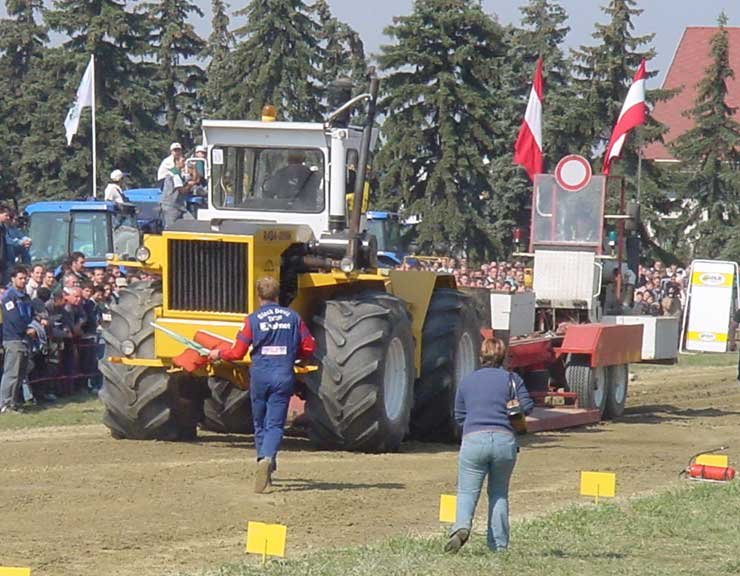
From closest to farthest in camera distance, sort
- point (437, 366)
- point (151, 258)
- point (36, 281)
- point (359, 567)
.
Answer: point (359, 567) → point (151, 258) → point (437, 366) → point (36, 281)

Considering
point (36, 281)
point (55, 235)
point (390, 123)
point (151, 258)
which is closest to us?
point (151, 258)

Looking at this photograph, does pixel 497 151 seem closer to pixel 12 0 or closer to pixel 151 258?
pixel 12 0

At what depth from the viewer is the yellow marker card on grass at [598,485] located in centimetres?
1265

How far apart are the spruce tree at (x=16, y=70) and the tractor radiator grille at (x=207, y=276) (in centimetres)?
3244

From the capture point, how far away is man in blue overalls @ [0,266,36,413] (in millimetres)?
19375

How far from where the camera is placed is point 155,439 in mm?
15305

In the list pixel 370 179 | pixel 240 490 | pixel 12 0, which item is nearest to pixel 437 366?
pixel 370 179

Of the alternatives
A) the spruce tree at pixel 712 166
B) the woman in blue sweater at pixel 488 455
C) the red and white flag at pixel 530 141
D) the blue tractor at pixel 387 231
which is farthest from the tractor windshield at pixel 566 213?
the spruce tree at pixel 712 166

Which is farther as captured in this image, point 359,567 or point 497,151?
point 497,151

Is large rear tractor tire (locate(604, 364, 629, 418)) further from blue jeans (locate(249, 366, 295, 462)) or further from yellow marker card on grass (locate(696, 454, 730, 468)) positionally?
blue jeans (locate(249, 366, 295, 462))

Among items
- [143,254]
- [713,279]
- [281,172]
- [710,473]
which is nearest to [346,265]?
[281,172]

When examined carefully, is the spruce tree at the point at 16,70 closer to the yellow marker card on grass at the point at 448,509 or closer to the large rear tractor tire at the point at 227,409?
the large rear tractor tire at the point at 227,409

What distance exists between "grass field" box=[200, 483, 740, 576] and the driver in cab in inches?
184

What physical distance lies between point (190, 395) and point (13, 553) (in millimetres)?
5710
